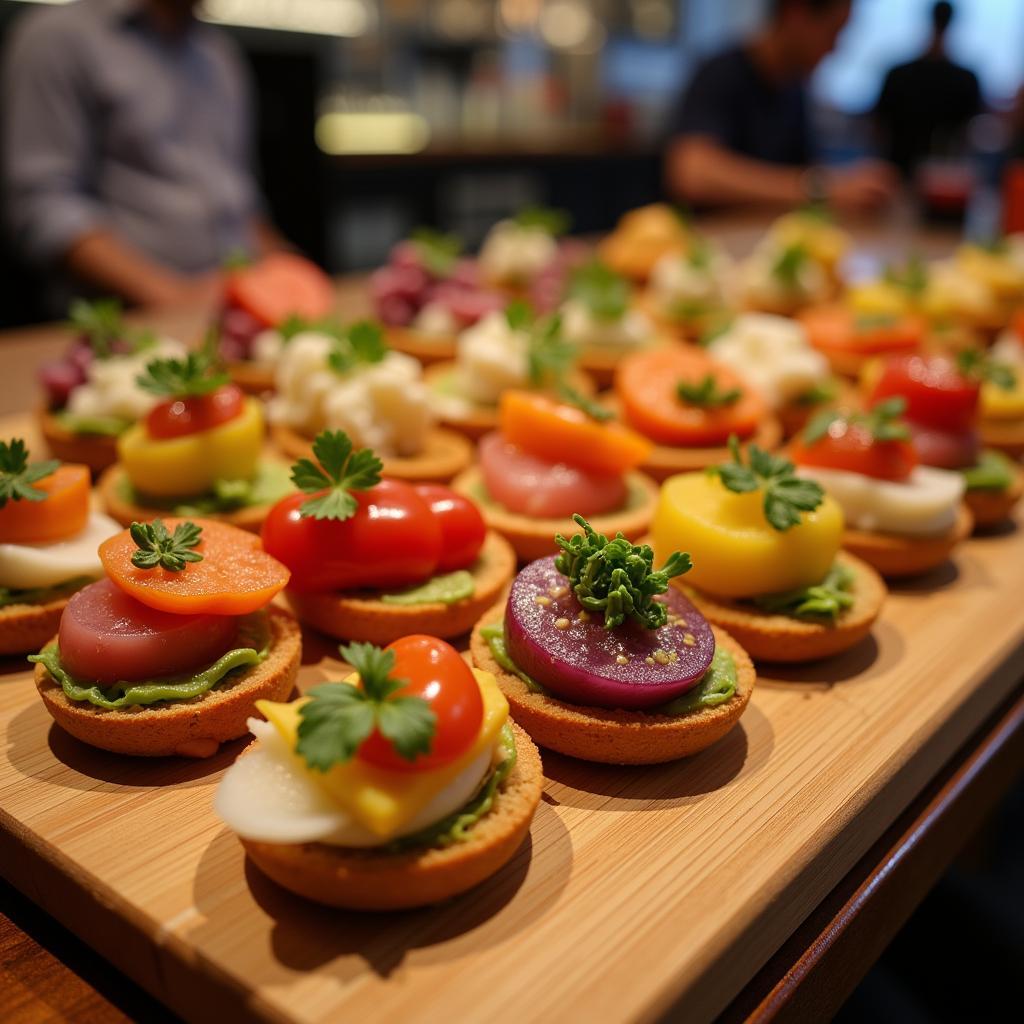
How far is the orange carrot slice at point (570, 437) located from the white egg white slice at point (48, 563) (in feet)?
3.23

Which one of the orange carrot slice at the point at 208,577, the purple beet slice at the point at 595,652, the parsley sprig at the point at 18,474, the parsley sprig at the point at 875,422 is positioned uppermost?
the parsley sprig at the point at 875,422

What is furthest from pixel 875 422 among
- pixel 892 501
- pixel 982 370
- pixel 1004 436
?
pixel 1004 436

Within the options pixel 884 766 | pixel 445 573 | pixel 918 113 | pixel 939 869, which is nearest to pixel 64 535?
pixel 445 573

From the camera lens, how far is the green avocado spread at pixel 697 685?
172 centimetres

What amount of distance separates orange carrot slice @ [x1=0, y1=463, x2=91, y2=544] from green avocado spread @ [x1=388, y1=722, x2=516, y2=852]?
41.6 inches

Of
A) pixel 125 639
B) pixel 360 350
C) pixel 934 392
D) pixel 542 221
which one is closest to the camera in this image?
pixel 125 639

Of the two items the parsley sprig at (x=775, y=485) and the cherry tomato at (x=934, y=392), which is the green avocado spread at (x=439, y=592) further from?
the cherry tomato at (x=934, y=392)

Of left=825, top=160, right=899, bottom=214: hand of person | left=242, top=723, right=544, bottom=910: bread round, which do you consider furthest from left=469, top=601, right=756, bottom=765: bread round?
left=825, top=160, right=899, bottom=214: hand of person

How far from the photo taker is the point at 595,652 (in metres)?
1.69

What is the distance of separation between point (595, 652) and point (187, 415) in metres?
1.15

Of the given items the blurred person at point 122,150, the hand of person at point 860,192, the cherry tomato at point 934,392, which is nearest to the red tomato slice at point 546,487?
the cherry tomato at point 934,392

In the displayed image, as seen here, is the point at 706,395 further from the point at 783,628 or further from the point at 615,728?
the point at 615,728

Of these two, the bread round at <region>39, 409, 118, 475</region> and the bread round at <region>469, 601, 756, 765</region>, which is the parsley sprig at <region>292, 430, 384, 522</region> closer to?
the bread round at <region>469, 601, 756, 765</region>

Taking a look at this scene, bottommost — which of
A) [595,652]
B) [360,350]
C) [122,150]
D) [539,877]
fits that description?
[539,877]
